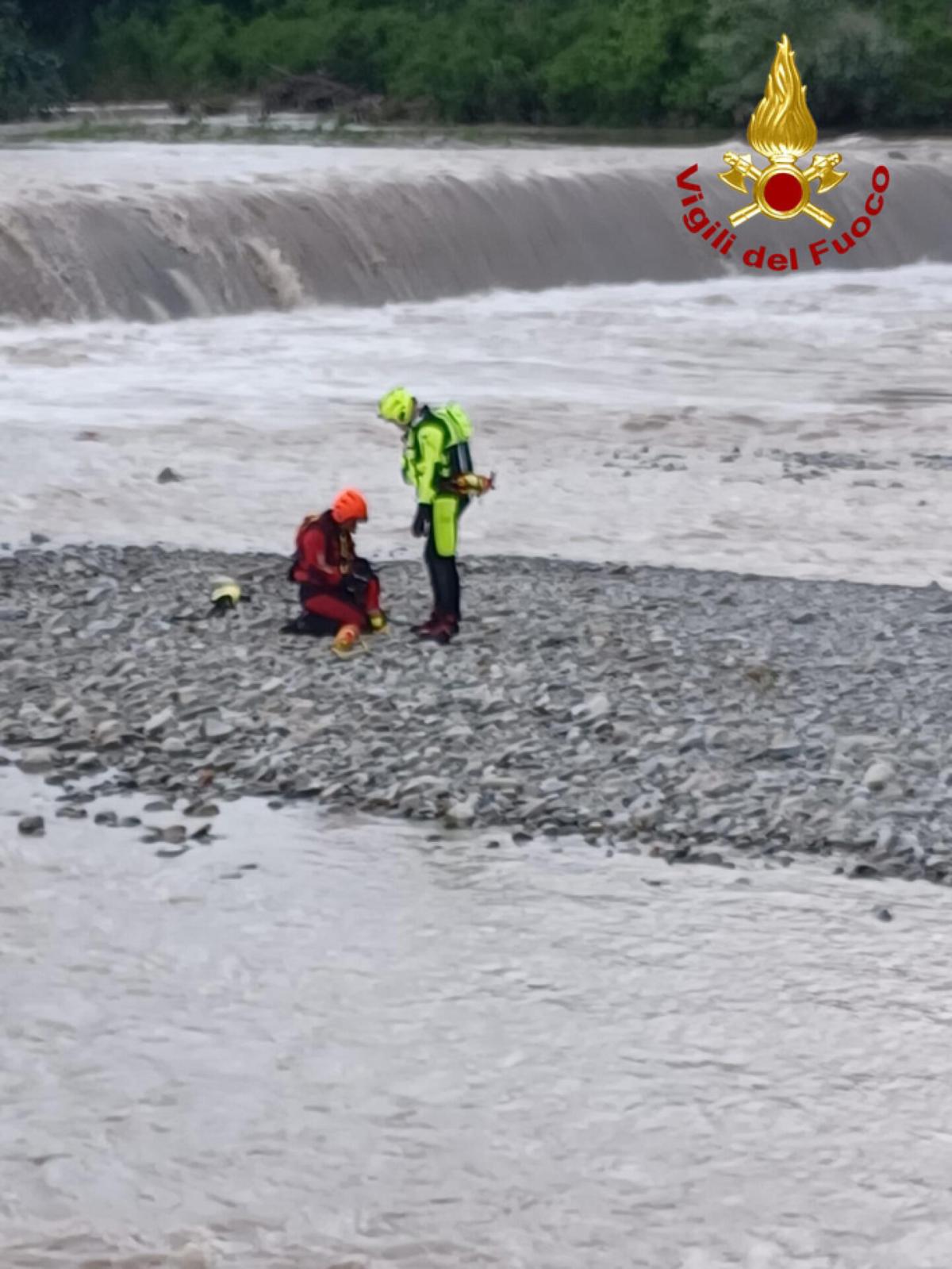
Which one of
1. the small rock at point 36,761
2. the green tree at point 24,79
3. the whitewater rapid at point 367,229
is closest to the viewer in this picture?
the small rock at point 36,761

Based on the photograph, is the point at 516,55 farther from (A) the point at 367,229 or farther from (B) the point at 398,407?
(B) the point at 398,407

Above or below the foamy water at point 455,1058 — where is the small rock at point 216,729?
above

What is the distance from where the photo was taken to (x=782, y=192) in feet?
115

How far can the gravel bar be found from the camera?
870 cm

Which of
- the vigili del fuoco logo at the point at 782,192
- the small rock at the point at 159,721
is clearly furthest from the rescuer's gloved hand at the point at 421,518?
the vigili del fuoco logo at the point at 782,192

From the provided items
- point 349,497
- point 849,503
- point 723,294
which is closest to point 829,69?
point 723,294

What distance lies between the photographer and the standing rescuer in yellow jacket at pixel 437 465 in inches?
392

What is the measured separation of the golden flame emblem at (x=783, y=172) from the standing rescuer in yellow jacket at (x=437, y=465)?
20.5m

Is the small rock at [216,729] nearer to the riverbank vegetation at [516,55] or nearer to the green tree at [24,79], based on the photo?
the riverbank vegetation at [516,55]

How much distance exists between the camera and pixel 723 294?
29906 mm

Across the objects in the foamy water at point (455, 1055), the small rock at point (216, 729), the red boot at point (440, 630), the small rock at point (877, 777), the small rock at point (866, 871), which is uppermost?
the red boot at point (440, 630)

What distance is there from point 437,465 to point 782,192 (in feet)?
86.7

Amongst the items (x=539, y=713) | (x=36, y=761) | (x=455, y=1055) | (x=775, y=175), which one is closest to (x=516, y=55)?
(x=775, y=175)

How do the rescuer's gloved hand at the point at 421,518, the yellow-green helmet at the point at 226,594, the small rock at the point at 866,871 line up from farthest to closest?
1. the yellow-green helmet at the point at 226,594
2. the rescuer's gloved hand at the point at 421,518
3. the small rock at the point at 866,871
